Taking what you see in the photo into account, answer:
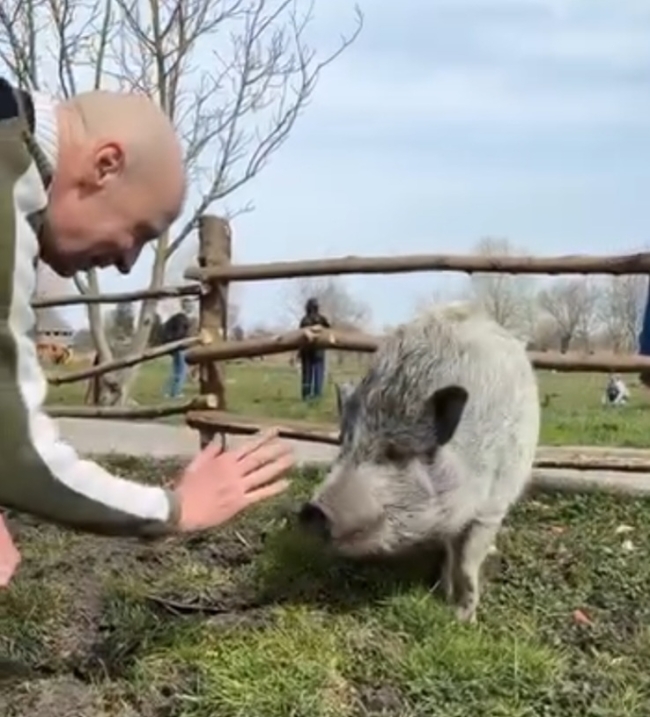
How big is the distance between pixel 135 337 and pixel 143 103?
14.0m

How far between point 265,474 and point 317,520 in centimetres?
224

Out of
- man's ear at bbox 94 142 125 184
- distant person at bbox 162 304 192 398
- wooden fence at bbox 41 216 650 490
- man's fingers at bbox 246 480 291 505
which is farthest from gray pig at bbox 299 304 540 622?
distant person at bbox 162 304 192 398

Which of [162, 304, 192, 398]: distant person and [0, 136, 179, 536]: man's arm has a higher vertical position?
[0, 136, 179, 536]: man's arm

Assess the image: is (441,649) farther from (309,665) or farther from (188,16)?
(188,16)

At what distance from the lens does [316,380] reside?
14945 millimetres

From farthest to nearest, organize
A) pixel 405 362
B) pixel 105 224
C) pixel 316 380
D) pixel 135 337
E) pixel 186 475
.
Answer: pixel 135 337
pixel 316 380
pixel 405 362
pixel 186 475
pixel 105 224

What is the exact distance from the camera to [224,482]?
8.27ft

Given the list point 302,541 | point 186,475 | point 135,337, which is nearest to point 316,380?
point 135,337

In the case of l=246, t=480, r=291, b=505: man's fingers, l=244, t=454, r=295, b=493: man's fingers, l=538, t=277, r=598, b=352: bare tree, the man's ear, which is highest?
the man's ear

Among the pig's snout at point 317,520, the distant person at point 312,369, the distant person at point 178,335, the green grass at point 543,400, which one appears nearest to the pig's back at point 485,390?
the pig's snout at point 317,520

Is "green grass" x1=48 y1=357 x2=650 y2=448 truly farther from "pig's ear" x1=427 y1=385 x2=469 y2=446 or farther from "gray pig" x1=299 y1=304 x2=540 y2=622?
"pig's ear" x1=427 y1=385 x2=469 y2=446

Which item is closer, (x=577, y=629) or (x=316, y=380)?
(x=577, y=629)

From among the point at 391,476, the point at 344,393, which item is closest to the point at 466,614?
the point at 391,476

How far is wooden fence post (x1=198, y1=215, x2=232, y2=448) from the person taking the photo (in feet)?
26.8
